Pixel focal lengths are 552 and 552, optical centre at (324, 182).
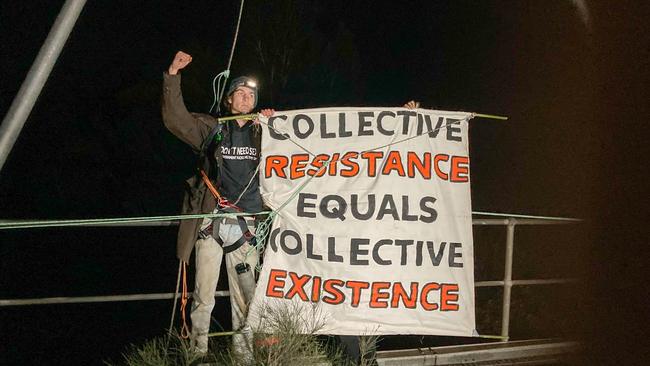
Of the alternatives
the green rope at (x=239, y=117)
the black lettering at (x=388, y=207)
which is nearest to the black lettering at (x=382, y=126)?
the black lettering at (x=388, y=207)

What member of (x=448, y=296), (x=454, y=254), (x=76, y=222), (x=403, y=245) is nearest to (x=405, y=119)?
(x=403, y=245)

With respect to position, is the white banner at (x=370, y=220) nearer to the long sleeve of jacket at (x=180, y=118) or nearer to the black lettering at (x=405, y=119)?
the black lettering at (x=405, y=119)

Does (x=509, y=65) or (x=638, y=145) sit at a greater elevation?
(x=509, y=65)

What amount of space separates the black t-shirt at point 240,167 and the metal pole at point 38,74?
112 cm

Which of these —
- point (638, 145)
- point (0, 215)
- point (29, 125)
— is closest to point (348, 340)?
point (638, 145)

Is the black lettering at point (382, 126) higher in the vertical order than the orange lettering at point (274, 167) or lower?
higher

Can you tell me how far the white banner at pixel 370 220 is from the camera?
339 centimetres

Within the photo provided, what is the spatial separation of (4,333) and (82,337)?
3.13 ft

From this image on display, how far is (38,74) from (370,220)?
6.48ft

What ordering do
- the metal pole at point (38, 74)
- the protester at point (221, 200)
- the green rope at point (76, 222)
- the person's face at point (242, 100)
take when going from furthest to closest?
1. the person's face at point (242, 100)
2. the protester at point (221, 200)
3. the green rope at point (76, 222)
4. the metal pole at point (38, 74)

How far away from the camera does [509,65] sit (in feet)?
25.7

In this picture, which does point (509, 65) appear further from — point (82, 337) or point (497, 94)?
point (82, 337)

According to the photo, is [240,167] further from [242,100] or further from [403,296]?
[403,296]

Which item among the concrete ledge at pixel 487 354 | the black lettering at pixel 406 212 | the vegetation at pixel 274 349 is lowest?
the concrete ledge at pixel 487 354
